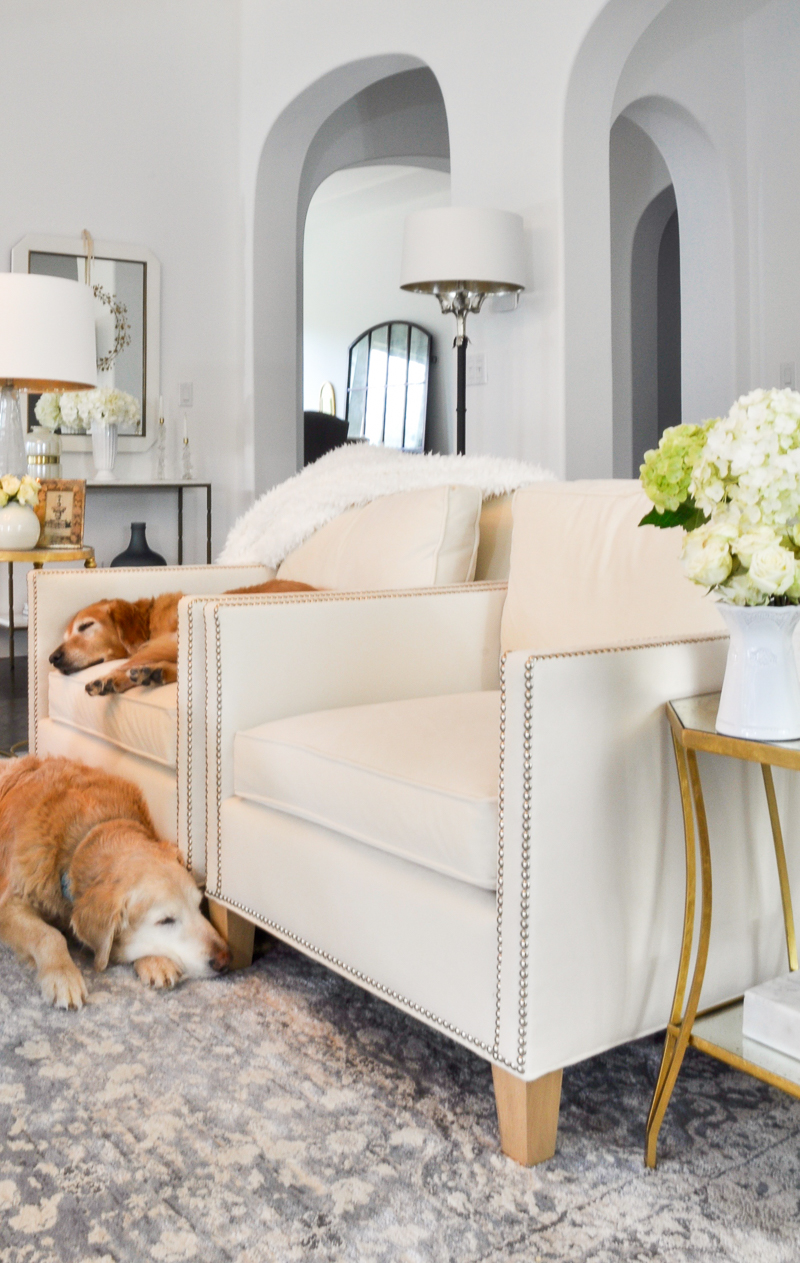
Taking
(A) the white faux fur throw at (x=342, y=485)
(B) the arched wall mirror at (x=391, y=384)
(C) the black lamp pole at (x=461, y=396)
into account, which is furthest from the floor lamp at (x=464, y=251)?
(B) the arched wall mirror at (x=391, y=384)

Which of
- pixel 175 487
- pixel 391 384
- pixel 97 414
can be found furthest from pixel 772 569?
pixel 391 384

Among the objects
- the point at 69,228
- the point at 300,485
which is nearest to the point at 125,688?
the point at 300,485

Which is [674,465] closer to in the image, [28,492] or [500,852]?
[500,852]

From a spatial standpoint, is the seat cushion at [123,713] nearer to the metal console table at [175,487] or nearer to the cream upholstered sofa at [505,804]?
the cream upholstered sofa at [505,804]

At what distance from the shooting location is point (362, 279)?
9.73 m

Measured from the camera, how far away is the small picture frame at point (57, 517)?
325 cm

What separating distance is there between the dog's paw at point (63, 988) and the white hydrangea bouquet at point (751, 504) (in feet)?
3.73

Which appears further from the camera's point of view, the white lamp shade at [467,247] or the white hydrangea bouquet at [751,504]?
the white lamp shade at [467,247]

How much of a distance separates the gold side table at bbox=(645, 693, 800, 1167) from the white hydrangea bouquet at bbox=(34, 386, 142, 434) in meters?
4.24

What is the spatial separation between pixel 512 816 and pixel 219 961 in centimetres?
72

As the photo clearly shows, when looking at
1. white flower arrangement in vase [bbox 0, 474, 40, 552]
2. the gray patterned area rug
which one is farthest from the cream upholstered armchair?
white flower arrangement in vase [bbox 0, 474, 40, 552]

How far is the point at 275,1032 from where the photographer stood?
63.7 inches

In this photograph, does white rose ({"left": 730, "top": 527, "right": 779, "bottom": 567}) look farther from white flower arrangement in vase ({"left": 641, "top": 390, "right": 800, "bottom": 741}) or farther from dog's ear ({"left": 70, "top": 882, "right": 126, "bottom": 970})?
dog's ear ({"left": 70, "top": 882, "right": 126, "bottom": 970})

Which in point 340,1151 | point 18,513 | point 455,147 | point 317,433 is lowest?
point 340,1151
